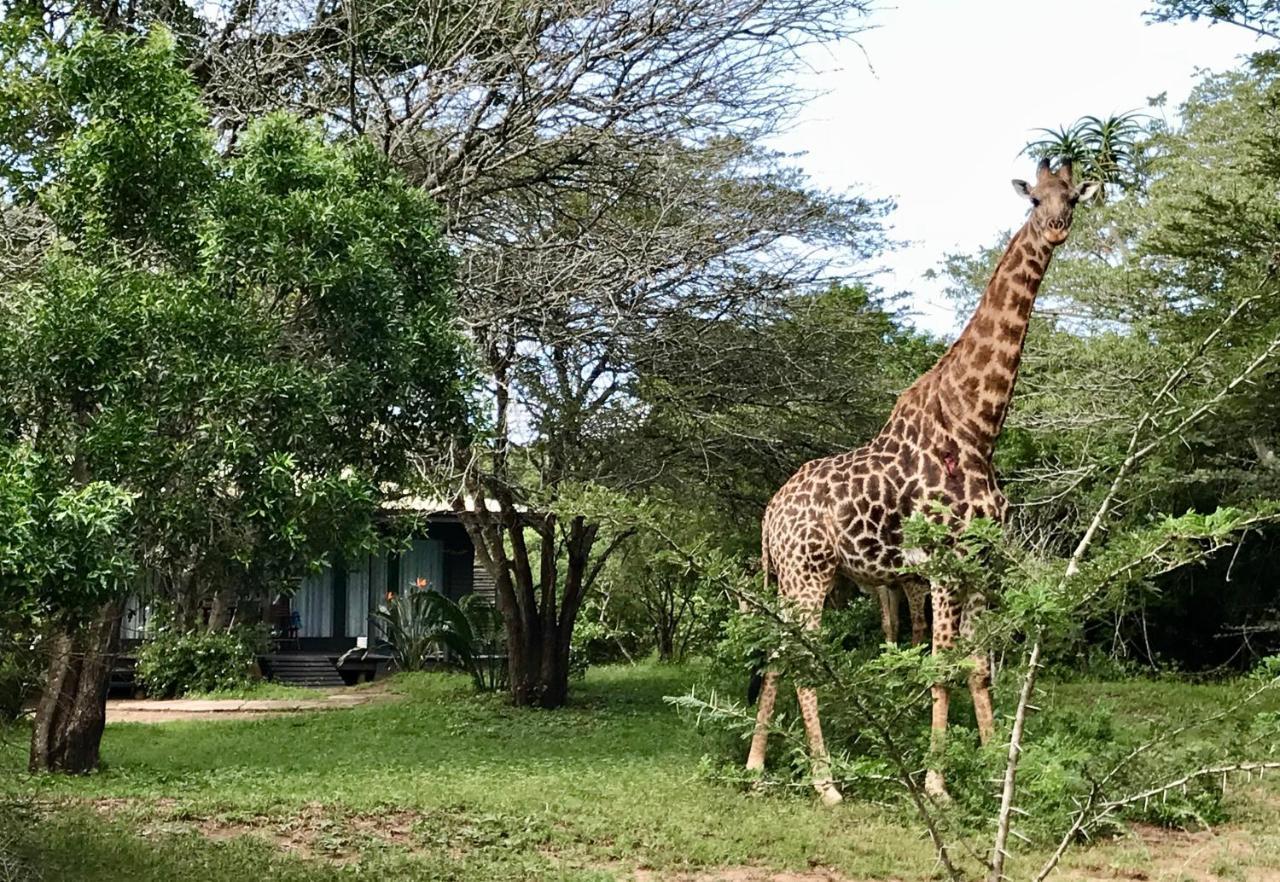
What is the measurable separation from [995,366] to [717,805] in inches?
120

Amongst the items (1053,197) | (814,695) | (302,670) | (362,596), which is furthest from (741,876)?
(362,596)

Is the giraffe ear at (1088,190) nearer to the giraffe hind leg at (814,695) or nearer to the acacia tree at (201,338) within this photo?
the giraffe hind leg at (814,695)

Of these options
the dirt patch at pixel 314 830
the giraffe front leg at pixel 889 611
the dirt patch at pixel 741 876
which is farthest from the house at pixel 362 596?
the dirt patch at pixel 741 876

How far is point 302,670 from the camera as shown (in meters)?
18.6

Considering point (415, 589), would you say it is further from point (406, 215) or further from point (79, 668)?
point (406, 215)

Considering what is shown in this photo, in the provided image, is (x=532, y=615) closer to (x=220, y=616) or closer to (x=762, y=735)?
(x=220, y=616)

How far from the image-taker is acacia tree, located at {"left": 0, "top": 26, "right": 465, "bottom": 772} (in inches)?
197

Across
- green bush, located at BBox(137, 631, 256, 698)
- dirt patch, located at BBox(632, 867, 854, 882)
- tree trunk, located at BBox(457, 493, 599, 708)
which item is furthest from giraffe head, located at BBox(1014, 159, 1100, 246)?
green bush, located at BBox(137, 631, 256, 698)

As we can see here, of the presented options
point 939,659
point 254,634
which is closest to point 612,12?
point 939,659

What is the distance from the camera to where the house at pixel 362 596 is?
19.2m

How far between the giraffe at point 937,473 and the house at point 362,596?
11015mm

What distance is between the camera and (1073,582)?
3.94 meters

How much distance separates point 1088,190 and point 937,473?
6.02ft

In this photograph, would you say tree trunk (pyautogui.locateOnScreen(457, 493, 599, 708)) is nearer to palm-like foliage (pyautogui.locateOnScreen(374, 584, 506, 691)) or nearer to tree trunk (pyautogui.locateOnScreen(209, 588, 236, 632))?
palm-like foliage (pyautogui.locateOnScreen(374, 584, 506, 691))
